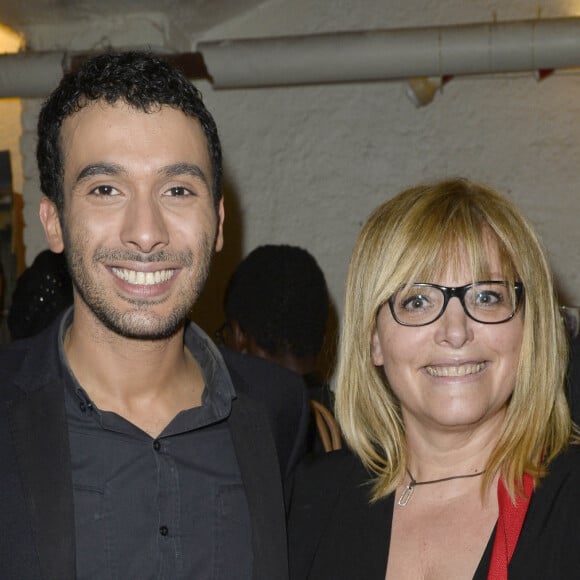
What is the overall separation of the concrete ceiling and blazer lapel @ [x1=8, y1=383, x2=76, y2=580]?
102 inches

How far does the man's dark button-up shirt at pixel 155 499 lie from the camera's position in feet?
5.94

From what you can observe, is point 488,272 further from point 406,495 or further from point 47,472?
point 47,472

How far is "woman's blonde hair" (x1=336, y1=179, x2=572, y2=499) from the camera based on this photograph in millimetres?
1888

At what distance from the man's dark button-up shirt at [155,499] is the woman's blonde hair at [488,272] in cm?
37

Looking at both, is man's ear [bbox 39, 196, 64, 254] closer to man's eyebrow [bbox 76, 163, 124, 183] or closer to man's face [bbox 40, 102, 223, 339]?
man's face [bbox 40, 102, 223, 339]

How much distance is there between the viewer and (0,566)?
1669mm

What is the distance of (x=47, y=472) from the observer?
1.77m

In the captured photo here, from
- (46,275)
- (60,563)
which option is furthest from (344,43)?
(60,563)

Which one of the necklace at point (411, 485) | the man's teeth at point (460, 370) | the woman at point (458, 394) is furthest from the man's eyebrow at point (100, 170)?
the necklace at point (411, 485)

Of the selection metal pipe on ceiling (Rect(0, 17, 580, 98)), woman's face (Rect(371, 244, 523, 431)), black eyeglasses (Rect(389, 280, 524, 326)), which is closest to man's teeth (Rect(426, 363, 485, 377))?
woman's face (Rect(371, 244, 523, 431))

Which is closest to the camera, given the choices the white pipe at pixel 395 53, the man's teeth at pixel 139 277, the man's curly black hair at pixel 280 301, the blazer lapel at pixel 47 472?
the blazer lapel at pixel 47 472

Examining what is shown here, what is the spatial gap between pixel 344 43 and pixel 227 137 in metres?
0.86

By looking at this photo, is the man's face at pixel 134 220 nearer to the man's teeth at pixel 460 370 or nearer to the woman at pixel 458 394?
the woman at pixel 458 394

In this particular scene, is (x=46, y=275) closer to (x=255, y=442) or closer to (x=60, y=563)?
(x=255, y=442)
